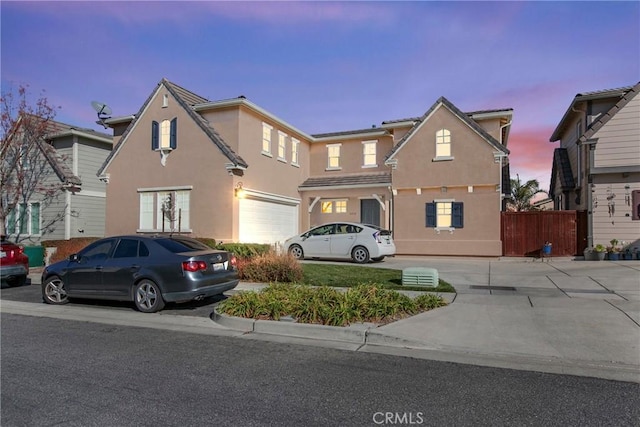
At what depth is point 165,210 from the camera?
1812cm

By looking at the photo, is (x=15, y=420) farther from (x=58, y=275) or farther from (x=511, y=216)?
(x=511, y=216)

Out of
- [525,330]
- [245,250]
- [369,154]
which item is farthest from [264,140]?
[525,330]

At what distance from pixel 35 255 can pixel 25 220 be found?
16.1ft

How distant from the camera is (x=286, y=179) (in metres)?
21.5

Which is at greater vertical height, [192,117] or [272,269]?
[192,117]

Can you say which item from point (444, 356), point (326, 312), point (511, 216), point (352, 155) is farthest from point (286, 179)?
point (444, 356)

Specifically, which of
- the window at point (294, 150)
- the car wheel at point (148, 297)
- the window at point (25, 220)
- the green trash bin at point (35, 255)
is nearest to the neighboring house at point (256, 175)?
the window at point (294, 150)

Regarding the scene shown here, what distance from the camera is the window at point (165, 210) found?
18.1 metres

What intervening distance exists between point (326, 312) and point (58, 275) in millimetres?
6478

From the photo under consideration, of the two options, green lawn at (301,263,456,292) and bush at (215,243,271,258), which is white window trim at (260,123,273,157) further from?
green lawn at (301,263,456,292)

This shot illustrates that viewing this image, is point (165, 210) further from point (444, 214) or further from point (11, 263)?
point (444, 214)

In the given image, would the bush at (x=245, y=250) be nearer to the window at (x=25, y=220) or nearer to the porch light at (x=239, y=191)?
the porch light at (x=239, y=191)

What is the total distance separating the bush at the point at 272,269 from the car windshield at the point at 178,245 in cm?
298

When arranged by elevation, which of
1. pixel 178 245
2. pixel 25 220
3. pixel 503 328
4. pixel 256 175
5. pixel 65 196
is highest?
pixel 256 175
